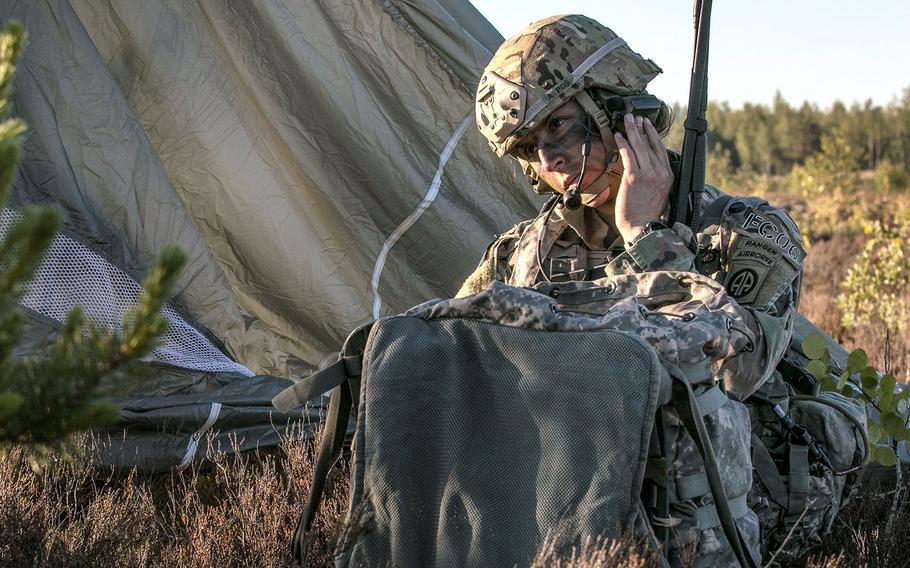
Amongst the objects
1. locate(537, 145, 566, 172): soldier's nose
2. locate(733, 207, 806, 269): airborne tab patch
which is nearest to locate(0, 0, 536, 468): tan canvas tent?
locate(537, 145, 566, 172): soldier's nose

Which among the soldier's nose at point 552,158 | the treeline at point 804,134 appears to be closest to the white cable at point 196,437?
the soldier's nose at point 552,158

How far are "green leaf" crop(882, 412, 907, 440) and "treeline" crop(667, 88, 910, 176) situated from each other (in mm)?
43676

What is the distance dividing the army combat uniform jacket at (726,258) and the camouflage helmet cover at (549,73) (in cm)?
34

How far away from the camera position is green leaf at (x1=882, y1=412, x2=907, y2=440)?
9.29 ft

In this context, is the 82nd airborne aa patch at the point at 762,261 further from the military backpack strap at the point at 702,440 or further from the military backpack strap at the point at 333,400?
the military backpack strap at the point at 333,400

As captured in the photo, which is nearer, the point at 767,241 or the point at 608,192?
the point at 767,241

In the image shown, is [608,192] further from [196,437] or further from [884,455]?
[196,437]

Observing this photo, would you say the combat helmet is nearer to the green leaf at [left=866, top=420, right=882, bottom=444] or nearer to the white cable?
the green leaf at [left=866, top=420, right=882, bottom=444]

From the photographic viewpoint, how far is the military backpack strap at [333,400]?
204 cm

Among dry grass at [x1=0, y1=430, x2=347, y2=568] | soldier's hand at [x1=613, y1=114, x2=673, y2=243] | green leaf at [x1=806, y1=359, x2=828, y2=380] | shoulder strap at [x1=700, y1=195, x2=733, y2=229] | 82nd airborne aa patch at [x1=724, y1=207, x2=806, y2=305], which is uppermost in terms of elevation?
soldier's hand at [x1=613, y1=114, x2=673, y2=243]

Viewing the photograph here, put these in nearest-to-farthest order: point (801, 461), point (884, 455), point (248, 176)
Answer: point (801, 461) → point (884, 455) → point (248, 176)

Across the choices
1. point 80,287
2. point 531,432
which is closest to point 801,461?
point 531,432

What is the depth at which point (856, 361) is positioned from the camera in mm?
2830

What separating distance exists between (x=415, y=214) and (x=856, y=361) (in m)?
1.82
